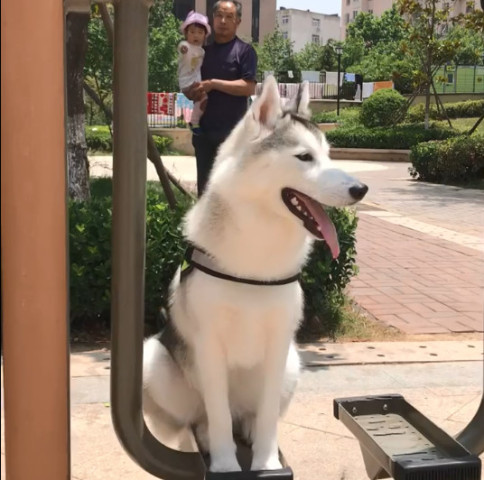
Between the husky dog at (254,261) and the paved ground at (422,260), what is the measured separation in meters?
2.85

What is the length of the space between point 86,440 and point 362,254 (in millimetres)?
4699

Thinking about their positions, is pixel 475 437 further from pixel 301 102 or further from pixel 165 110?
pixel 165 110

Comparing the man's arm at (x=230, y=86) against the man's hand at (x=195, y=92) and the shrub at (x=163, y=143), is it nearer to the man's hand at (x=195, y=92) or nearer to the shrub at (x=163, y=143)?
the man's hand at (x=195, y=92)

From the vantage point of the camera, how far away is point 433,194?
41.8 ft

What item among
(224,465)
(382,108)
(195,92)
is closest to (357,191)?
(224,465)

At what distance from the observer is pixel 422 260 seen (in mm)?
7047

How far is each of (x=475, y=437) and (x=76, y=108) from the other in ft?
16.0

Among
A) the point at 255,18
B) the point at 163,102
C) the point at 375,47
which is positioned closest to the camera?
the point at 163,102

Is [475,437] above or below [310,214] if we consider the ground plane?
below

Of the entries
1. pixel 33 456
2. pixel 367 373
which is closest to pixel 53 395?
pixel 33 456

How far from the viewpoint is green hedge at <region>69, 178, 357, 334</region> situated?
14.0 feet

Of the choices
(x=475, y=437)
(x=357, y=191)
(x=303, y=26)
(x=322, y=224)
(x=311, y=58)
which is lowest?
(x=475, y=437)

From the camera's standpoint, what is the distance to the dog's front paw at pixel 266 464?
2.15 meters

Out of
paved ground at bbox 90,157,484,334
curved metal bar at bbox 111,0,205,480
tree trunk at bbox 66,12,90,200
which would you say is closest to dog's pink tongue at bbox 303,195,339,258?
curved metal bar at bbox 111,0,205,480
